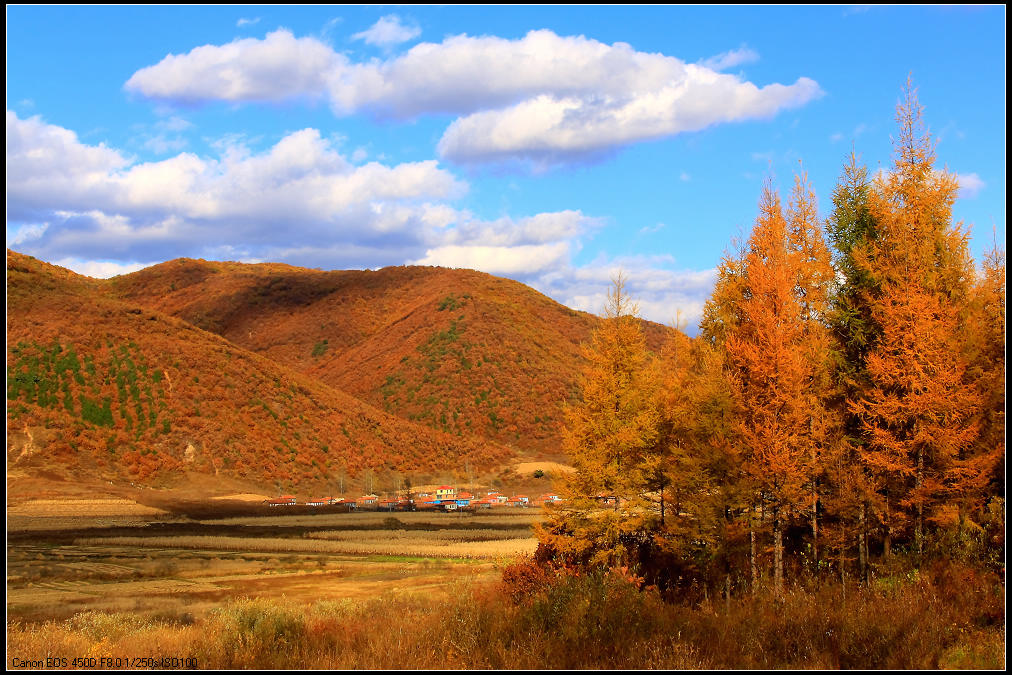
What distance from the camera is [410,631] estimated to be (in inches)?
465

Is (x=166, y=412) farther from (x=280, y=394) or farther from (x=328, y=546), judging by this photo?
(x=328, y=546)

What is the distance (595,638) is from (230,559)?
2947 cm

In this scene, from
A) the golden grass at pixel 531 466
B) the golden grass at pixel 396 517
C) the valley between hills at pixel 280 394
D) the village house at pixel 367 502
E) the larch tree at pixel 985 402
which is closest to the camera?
the larch tree at pixel 985 402

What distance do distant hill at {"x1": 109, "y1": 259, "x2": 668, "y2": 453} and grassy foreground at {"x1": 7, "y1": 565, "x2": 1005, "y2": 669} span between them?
6400 cm

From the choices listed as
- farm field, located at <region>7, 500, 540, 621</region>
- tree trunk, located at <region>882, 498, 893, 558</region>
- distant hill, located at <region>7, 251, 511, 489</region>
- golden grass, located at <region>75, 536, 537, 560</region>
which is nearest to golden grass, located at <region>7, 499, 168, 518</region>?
farm field, located at <region>7, 500, 540, 621</region>

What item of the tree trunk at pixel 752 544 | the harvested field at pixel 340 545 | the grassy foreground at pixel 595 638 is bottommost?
the harvested field at pixel 340 545

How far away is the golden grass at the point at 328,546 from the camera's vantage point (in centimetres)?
3834

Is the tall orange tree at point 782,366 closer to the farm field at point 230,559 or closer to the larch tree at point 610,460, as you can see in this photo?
the larch tree at point 610,460

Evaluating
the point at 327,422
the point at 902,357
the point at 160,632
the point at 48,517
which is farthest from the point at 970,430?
the point at 327,422

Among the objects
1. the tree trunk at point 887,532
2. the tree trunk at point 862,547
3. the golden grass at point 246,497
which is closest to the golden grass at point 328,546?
the tree trunk at point 862,547

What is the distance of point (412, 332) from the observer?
12581cm

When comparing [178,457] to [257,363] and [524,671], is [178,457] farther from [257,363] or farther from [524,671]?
[524,671]

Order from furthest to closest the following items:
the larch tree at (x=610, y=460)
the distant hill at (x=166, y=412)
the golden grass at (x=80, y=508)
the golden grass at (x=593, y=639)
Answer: the distant hill at (x=166, y=412) < the golden grass at (x=80, y=508) < the larch tree at (x=610, y=460) < the golden grass at (x=593, y=639)

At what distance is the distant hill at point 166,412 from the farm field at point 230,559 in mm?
14918
